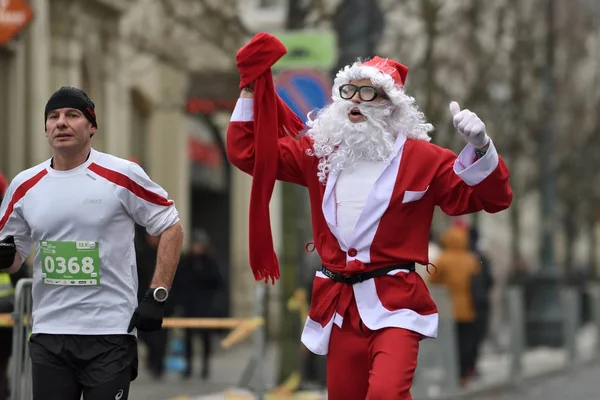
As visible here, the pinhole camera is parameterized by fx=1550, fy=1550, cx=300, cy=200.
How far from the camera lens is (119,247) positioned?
6.58 meters

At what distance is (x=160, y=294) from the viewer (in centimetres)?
652

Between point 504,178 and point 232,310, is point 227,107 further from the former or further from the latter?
point 504,178

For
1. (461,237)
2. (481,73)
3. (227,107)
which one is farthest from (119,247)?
(481,73)

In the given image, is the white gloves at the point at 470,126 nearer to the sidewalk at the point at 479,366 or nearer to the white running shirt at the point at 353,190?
the white running shirt at the point at 353,190

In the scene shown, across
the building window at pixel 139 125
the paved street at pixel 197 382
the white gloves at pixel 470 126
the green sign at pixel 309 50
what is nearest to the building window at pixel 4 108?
the paved street at pixel 197 382

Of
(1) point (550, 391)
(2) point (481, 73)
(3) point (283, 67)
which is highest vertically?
(2) point (481, 73)

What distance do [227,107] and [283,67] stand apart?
7.94m

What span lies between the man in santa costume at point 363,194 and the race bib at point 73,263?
0.83 meters

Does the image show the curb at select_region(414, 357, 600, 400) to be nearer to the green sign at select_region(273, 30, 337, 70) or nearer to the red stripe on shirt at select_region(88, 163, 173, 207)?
the green sign at select_region(273, 30, 337, 70)

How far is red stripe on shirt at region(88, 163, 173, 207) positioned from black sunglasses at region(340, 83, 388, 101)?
100cm

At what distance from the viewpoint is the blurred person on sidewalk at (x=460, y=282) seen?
651 inches

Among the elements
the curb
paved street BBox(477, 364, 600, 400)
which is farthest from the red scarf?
paved street BBox(477, 364, 600, 400)

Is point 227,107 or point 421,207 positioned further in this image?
point 227,107

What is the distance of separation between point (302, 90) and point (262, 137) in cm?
581
